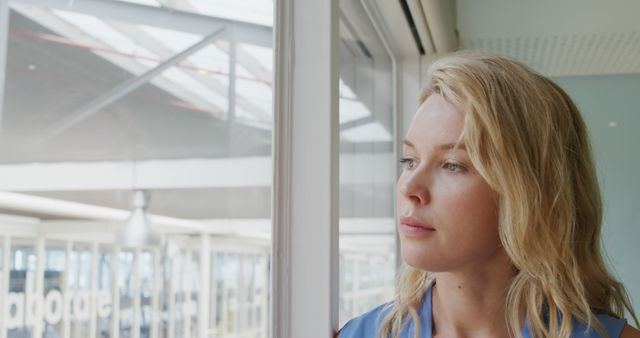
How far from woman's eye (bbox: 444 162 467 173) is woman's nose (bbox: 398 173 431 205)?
4 centimetres

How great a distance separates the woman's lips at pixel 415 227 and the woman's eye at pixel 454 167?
97 millimetres

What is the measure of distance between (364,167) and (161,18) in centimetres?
126

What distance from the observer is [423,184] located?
1071 mm

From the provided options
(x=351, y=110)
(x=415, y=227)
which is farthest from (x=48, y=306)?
(x=351, y=110)

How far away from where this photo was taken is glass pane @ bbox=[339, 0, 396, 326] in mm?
1790

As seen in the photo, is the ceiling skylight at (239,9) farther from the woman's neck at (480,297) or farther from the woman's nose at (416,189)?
the woman's neck at (480,297)

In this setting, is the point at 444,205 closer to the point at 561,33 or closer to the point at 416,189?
the point at 416,189

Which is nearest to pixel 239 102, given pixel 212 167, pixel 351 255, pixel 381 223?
pixel 212 167

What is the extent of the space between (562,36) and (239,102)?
1.63m

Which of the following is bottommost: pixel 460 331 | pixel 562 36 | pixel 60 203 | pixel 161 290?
pixel 460 331

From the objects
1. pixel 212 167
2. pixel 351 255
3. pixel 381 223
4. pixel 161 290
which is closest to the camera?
pixel 161 290

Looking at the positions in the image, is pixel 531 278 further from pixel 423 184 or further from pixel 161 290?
pixel 161 290

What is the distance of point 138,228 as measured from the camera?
0.80 m

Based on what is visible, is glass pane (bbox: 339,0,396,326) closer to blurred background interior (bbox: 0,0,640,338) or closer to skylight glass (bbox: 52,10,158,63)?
blurred background interior (bbox: 0,0,640,338)
